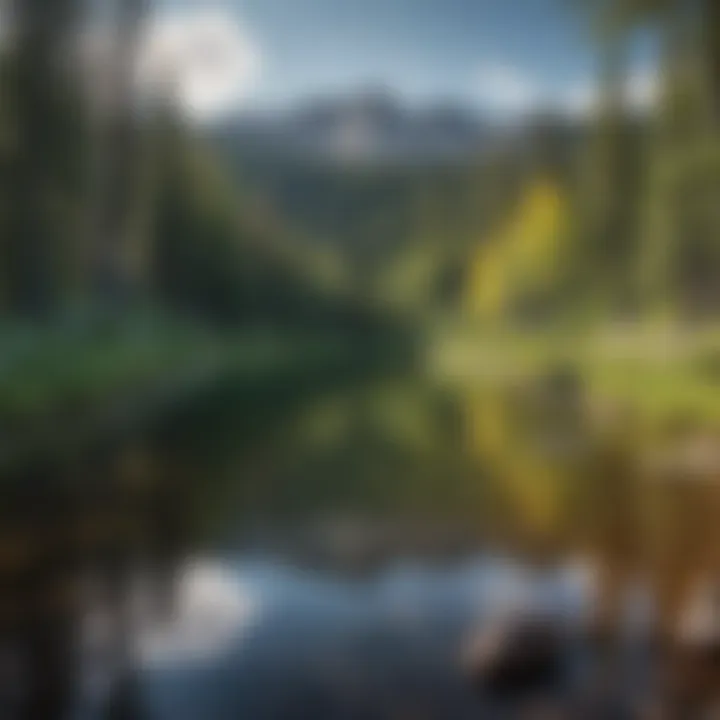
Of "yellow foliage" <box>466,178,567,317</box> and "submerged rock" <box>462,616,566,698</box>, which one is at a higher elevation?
"yellow foliage" <box>466,178,567,317</box>

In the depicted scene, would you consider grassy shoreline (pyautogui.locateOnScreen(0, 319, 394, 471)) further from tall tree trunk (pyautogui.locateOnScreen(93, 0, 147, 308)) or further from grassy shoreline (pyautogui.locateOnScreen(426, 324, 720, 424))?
grassy shoreline (pyautogui.locateOnScreen(426, 324, 720, 424))

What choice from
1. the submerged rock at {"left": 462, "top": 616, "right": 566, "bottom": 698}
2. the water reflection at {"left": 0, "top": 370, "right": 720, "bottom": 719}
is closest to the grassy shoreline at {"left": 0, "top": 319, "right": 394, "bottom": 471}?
the water reflection at {"left": 0, "top": 370, "right": 720, "bottom": 719}

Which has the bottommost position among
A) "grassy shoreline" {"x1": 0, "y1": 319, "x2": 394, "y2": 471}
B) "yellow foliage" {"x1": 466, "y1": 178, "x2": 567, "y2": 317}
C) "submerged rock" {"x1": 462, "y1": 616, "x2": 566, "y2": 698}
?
"submerged rock" {"x1": 462, "y1": 616, "x2": 566, "y2": 698}

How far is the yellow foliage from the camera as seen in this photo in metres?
1.88

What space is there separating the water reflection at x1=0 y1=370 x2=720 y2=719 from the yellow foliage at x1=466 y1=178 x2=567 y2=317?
0.19 metres

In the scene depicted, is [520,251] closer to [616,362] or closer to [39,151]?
[616,362]

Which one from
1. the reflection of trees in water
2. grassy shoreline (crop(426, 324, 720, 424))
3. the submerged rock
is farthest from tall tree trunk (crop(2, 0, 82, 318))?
the submerged rock

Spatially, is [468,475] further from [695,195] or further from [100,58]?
[100,58]

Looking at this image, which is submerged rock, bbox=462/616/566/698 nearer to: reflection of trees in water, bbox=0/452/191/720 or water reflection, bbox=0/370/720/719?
water reflection, bbox=0/370/720/719

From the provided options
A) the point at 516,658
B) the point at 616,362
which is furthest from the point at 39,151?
the point at 516,658

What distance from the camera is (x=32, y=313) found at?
1902 mm

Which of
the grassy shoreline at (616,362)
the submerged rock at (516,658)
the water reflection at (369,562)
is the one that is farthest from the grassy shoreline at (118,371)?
the submerged rock at (516,658)

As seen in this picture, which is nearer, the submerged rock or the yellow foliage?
the submerged rock

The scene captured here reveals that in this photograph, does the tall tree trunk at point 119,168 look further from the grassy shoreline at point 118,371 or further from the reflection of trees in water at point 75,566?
the reflection of trees in water at point 75,566
